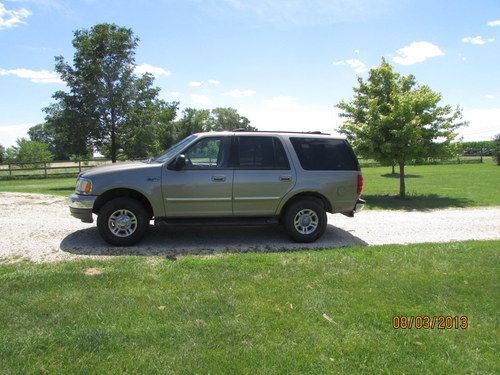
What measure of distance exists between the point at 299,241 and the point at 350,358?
4.06m

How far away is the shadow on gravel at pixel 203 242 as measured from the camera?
672cm

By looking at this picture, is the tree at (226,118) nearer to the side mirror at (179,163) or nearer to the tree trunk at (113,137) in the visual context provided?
the tree trunk at (113,137)

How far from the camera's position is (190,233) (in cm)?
798

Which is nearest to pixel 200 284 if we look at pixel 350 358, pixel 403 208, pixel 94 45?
pixel 350 358

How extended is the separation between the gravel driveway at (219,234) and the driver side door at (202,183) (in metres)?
0.62

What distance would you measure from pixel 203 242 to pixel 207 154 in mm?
1530

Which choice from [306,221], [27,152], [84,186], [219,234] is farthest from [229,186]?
[27,152]

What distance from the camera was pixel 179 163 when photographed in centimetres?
691

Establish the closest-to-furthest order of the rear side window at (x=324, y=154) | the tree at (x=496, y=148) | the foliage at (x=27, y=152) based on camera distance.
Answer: the rear side window at (x=324, y=154) < the tree at (x=496, y=148) < the foliage at (x=27, y=152)

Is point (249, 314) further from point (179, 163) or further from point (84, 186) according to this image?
point (84, 186)

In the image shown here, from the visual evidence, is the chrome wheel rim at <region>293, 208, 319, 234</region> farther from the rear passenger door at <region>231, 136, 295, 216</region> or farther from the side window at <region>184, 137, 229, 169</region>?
the side window at <region>184, 137, 229, 169</region>

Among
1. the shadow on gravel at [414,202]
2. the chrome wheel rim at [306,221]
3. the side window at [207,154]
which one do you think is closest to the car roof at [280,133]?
the side window at [207,154]
